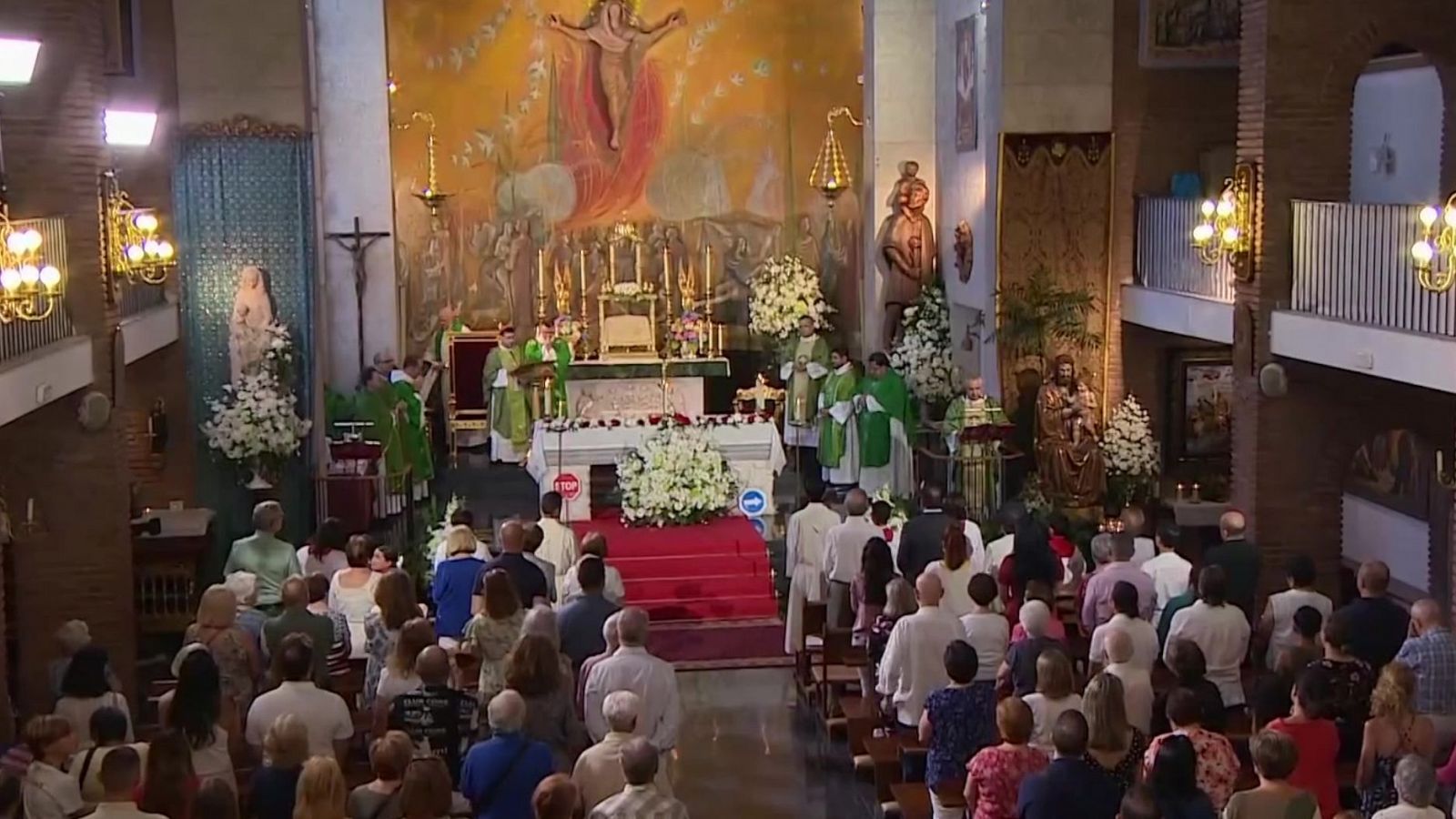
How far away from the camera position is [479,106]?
26219 millimetres

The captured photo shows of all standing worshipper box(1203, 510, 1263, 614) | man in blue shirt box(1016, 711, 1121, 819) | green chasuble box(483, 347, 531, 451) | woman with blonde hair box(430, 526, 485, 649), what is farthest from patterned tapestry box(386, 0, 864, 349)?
man in blue shirt box(1016, 711, 1121, 819)

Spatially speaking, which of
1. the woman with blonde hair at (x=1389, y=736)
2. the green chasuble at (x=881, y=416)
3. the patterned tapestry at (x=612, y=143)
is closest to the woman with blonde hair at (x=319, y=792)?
the woman with blonde hair at (x=1389, y=736)

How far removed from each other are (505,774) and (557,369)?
15.0 meters

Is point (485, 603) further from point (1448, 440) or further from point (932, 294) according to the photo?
point (932, 294)

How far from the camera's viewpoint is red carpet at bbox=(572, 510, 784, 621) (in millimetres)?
17844

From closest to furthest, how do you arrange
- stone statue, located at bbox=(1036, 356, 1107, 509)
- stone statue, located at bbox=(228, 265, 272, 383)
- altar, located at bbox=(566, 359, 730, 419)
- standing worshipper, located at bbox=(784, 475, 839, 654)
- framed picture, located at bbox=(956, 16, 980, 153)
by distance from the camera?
standing worshipper, located at bbox=(784, 475, 839, 654), stone statue, located at bbox=(1036, 356, 1107, 509), stone statue, located at bbox=(228, 265, 272, 383), framed picture, located at bbox=(956, 16, 980, 153), altar, located at bbox=(566, 359, 730, 419)

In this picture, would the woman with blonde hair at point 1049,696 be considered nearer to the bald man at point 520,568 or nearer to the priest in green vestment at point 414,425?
the bald man at point 520,568

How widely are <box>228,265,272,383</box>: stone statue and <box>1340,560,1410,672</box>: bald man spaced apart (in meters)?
13.2

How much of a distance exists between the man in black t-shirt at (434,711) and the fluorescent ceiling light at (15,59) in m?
4.12

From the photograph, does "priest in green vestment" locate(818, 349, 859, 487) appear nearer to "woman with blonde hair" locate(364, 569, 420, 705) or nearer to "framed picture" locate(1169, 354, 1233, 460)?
"framed picture" locate(1169, 354, 1233, 460)

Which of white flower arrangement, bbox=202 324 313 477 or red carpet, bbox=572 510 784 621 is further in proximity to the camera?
white flower arrangement, bbox=202 324 313 477

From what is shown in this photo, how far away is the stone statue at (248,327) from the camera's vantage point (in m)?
20.5

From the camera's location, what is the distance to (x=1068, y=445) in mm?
19719

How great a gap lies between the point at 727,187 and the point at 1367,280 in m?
12.9
